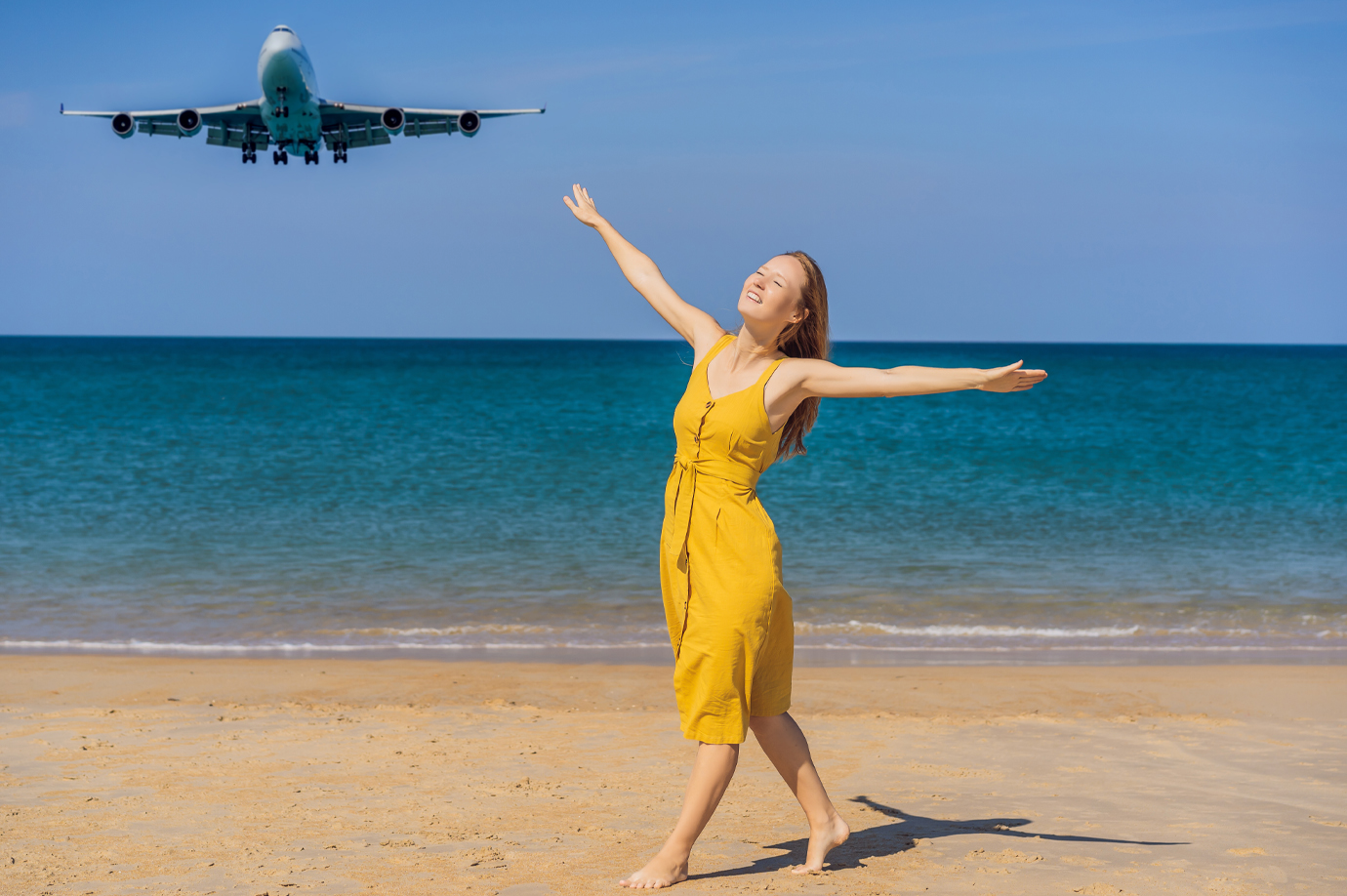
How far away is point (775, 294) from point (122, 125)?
85.3ft

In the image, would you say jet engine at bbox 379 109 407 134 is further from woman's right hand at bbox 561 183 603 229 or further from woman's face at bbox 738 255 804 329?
woman's face at bbox 738 255 804 329

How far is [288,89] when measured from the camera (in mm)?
23234

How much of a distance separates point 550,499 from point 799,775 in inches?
662

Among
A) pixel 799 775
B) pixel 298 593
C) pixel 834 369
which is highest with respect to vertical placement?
pixel 834 369

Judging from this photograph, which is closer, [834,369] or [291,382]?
[834,369]

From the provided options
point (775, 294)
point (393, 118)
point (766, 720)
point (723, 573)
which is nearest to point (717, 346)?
point (775, 294)

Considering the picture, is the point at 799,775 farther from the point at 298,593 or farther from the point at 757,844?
the point at 298,593

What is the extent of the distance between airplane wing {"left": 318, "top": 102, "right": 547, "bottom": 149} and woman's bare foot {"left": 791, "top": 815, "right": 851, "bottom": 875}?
22.3 meters

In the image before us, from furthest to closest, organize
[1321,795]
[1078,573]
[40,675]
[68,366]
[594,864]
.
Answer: [68,366] < [1078,573] < [40,675] < [1321,795] < [594,864]

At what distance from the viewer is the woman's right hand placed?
160 inches

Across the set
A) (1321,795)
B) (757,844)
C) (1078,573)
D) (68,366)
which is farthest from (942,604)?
(68,366)

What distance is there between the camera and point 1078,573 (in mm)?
12914

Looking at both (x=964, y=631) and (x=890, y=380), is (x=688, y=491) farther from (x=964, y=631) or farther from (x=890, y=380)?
(x=964, y=631)

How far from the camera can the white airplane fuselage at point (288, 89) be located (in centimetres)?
2270
